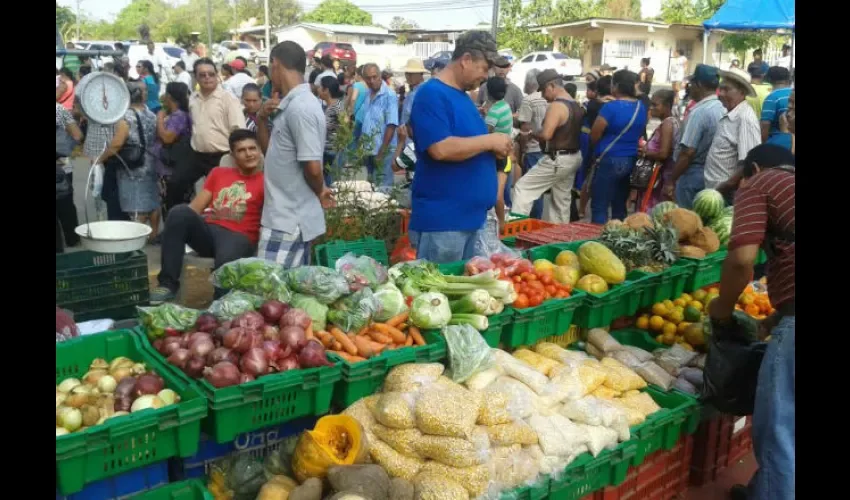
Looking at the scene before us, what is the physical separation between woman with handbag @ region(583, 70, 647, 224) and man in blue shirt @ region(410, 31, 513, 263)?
11.3 ft

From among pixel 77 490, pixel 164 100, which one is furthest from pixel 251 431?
pixel 164 100

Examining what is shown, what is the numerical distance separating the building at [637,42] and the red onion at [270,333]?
30.2 meters

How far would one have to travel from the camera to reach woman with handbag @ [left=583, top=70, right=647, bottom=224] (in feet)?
23.3

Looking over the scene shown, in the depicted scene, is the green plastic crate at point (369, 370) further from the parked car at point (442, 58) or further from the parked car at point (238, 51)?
the parked car at point (238, 51)

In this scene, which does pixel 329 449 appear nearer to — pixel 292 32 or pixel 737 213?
pixel 737 213

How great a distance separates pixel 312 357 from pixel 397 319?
0.62m

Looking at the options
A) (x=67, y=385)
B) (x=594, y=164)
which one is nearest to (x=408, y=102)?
(x=594, y=164)

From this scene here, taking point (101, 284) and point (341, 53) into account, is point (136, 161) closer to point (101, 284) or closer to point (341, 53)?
point (101, 284)

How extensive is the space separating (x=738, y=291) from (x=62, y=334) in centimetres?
310

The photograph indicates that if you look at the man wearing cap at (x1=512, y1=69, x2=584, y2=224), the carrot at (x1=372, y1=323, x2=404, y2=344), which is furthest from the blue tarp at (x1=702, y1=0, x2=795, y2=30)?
the carrot at (x1=372, y1=323, x2=404, y2=344)

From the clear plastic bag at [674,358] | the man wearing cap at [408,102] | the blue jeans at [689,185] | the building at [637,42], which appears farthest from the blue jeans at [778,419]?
the building at [637,42]

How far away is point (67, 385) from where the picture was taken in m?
2.66

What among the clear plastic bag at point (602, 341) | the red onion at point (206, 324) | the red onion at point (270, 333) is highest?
the red onion at point (206, 324)

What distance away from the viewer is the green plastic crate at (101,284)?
4035 millimetres
